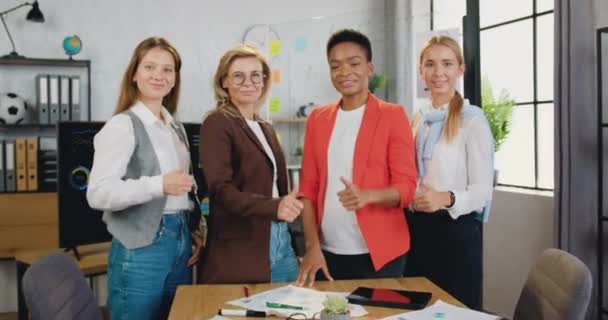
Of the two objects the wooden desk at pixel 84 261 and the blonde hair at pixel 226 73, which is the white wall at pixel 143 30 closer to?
the wooden desk at pixel 84 261

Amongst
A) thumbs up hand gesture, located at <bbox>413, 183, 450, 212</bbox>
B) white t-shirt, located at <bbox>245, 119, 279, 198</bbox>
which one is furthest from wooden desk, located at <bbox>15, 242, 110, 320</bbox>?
thumbs up hand gesture, located at <bbox>413, 183, 450, 212</bbox>

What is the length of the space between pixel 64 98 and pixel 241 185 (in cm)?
289

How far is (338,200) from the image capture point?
2.11 meters

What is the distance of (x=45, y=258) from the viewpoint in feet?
5.44

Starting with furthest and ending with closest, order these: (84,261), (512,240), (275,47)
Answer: (275,47) < (512,240) < (84,261)

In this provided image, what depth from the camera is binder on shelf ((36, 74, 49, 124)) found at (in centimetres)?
443

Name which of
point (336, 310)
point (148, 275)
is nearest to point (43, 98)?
point (148, 275)

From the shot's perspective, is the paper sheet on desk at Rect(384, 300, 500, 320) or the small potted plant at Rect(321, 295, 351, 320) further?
the paper sheet on desk at Rect(384, 300, 500, 320)

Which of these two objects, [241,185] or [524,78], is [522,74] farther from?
[241,185]

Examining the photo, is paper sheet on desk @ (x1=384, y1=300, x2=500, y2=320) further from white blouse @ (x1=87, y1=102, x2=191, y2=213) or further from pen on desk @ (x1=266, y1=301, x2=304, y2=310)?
white blouse @ (x1=87, y1=102, x2=191, y2=213)

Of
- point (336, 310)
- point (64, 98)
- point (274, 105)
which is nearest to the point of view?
point (336, 310)

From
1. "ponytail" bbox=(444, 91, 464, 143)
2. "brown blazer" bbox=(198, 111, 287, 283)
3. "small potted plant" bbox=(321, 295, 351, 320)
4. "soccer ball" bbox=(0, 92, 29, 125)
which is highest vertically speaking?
"soccer ball" bbox=(0, 92, 29, 125)

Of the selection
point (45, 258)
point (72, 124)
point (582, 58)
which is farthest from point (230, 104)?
point (582, 58)

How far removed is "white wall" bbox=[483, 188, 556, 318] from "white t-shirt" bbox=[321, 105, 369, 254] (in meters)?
1.87
